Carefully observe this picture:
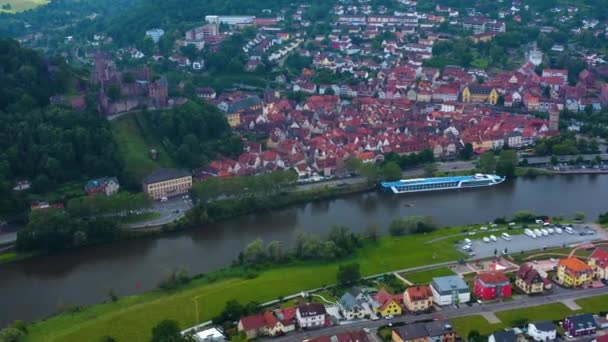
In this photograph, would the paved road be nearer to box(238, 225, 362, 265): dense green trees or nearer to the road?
box(238, 225, 362, 265): dense green trees

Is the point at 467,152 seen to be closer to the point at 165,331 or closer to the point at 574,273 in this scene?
the point at 574,273

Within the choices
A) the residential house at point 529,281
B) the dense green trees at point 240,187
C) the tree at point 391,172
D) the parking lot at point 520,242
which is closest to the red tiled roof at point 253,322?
the residential house at point 529,281

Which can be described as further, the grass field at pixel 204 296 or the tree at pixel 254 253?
the tree at pixel 254 253

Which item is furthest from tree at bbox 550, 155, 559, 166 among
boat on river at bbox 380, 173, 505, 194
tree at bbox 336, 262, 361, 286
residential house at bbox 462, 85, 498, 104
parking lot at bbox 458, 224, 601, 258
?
tree at bbox 336, 262, 361, 286

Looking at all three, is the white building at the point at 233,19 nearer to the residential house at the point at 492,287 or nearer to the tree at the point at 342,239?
the tree at the point at 342,239

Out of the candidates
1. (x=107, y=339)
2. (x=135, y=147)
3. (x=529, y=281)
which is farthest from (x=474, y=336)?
(x=135, y=147)

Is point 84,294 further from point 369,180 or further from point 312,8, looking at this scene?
point 312,8

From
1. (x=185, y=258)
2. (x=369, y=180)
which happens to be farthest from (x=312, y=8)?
(x=185, y=258)

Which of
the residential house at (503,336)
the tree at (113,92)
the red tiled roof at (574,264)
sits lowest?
the residential house at (503,336)
